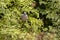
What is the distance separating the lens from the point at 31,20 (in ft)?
17.9

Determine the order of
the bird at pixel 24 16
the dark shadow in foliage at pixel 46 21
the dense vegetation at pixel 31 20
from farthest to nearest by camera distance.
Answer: the dark shadow in foliage at pixel 46 21 → the bird at pixel 24 16 → the dense vegetation at pixel 31 20

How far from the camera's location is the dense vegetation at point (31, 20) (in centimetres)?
494

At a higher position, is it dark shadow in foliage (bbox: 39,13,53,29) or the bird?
the bird

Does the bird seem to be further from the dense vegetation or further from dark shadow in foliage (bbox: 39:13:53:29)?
dark shadow in foliage (bbox: 39:13:53:29)

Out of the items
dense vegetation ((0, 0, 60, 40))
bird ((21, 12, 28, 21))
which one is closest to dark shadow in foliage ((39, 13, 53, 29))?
dense vegetation ((0, 0, 60, 40))

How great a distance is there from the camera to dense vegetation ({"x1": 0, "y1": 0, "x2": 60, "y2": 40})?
16.2 feet

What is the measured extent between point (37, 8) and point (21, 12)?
2.08ft

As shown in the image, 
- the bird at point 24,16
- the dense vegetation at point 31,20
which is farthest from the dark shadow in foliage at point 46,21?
the bird at point 24,16

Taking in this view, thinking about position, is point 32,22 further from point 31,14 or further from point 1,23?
point 1,23

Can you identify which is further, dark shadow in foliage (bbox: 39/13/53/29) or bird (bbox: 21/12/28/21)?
dark shadow in foliage (bbox: 39/13/53/29)

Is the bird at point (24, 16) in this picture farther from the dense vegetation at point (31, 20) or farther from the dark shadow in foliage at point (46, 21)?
the dark shadow in foliage at point (46, 21)

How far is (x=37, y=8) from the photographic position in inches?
232

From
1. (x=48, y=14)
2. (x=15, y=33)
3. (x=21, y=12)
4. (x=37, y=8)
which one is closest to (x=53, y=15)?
(x=48, y=14)

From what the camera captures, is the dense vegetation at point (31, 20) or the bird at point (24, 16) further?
the bird at point (24, 16)
